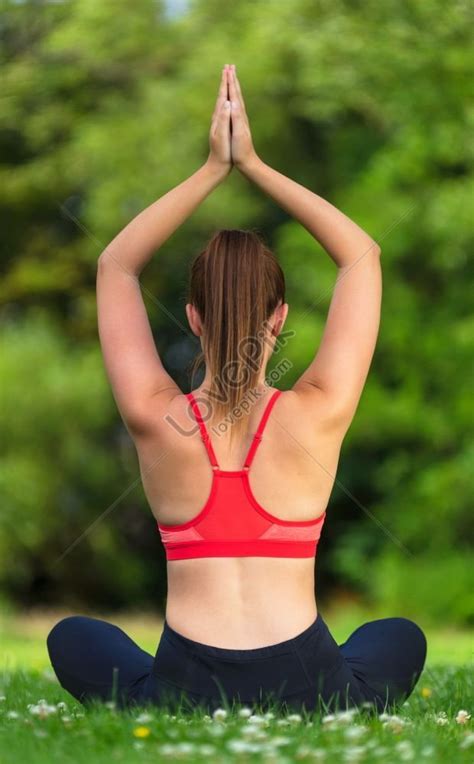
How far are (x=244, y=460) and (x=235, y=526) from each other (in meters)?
0.15

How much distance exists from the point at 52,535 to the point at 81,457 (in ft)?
3.65

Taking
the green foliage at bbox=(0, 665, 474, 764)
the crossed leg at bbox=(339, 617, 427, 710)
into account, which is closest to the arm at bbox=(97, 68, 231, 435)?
the green foliage at bbox=(0, 665, 474, 764)

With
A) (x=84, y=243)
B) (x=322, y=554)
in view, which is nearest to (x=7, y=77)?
(x=84, y=243)

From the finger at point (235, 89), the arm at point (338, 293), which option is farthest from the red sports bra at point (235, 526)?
the finger at point (235, 89)

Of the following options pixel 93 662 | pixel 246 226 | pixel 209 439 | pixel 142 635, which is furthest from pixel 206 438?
pixel 246 226

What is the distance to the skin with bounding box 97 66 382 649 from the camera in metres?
2.48

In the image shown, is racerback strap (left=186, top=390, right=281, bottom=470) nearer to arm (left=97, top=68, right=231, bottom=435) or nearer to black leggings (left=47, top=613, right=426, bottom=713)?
arm (left=97, top=68, right=231, bottom=435)

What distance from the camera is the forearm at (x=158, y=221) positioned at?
266 centimetres

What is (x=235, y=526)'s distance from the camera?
2455 millimetres

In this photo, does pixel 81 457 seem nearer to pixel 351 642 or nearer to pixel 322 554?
pixel 322 554

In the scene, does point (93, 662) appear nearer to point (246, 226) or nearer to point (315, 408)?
point (315, 408)

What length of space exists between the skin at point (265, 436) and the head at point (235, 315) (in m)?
0.04

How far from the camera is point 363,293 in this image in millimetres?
2619

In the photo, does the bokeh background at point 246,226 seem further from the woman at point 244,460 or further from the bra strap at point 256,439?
the bra strap at point 256,439
